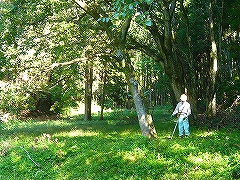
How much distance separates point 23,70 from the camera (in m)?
13.2

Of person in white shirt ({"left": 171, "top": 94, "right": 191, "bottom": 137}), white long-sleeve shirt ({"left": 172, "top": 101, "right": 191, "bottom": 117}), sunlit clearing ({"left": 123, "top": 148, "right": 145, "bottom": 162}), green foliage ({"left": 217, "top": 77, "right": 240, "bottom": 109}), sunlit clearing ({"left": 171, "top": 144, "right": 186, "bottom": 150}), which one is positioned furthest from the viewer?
green foliage ({"left": 217, "top": 77, "right": 240, "bottom": 109})

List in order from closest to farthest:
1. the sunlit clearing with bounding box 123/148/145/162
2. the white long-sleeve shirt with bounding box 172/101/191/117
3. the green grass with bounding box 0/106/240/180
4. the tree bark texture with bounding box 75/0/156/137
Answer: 1. the green grass with bounding box 0/106/240/180
2. the sunlit clearing with bounding box 123/148/145/162
3. the tree bark texture with bounding box 75/0/156/137
4. the white long-sleeve shirt with bounding box 172/101/191/117

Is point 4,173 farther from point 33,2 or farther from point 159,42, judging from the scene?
point 159,42

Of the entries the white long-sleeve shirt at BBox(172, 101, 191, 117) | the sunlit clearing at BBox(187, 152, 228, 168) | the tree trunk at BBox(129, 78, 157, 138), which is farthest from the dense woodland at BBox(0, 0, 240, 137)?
the sunlit clearing at BBox(187, 152, 228, 168)

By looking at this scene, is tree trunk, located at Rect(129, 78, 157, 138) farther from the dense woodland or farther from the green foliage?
the green foliage

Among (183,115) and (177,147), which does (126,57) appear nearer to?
(183,115)

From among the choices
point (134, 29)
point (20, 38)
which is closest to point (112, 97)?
point (134, 29)

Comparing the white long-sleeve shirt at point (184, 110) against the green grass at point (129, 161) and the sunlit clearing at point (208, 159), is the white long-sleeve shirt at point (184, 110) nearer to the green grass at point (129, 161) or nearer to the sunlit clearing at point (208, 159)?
the green grass at point (129, 161)

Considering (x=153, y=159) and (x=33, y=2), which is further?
A: (x=33, y=2)

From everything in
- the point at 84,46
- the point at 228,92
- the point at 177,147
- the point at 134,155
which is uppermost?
the point at 84,46

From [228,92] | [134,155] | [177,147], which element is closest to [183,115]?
[177,147]

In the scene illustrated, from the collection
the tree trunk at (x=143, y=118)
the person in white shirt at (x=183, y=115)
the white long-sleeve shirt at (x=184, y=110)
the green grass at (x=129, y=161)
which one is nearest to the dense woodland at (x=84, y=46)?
A: the tree trunk at (x=143, y=118)

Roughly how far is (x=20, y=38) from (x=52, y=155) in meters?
6.06

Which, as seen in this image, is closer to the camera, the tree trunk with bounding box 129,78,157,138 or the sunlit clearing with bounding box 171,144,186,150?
the sunlit clearing with bounding box 171,144,186,150
